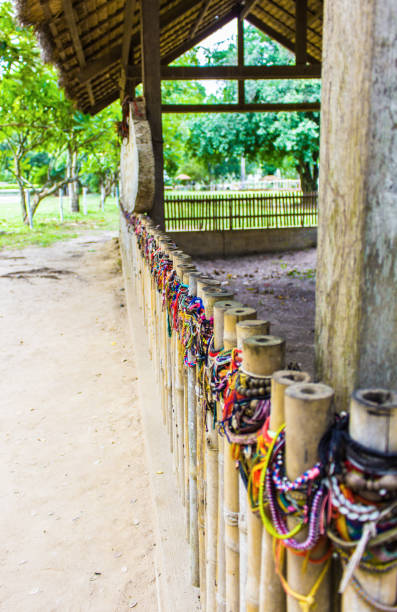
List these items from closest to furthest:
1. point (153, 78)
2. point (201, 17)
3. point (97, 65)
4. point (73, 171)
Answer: point (153, 78), point (97, 65), point (201, 17), point (73, 171)

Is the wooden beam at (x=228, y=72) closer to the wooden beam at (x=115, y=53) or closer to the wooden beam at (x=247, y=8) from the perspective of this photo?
the wooden beam at (x=115, y=53)

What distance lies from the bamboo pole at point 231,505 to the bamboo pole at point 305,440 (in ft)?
1.40

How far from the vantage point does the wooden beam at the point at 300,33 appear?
9461 mm

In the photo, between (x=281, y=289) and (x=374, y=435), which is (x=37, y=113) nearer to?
(x=281, y=289)

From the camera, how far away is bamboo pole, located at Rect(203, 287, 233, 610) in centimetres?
182

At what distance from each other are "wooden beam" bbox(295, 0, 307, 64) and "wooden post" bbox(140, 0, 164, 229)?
4112 mm

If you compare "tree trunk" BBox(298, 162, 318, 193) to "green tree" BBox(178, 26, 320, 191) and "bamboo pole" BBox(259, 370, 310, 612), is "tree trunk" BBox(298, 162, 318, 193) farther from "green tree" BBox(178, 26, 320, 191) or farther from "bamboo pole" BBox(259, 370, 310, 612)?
"bamboo pole" BBox(259, 370, 310, 612)

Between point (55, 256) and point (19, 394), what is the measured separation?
9.15m

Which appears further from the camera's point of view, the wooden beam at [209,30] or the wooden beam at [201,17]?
the wooden beam at [209,30]

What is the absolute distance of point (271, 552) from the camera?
125 centimetres

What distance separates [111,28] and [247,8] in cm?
386

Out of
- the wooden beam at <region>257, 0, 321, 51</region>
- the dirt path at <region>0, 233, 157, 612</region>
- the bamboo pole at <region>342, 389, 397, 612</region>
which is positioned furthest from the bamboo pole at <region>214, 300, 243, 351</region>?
the wooden beam at <region>257, 0, 321, 51</region>

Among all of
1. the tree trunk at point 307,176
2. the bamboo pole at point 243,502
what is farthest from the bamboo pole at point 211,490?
the tree trunk at point 307,176

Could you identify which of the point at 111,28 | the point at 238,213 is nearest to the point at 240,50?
the point at 111,28
